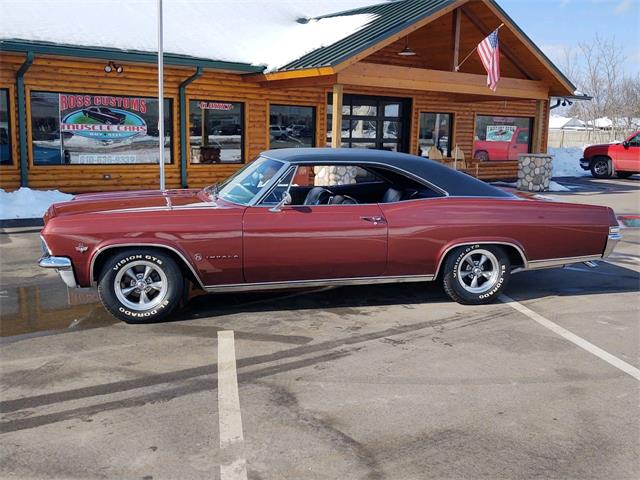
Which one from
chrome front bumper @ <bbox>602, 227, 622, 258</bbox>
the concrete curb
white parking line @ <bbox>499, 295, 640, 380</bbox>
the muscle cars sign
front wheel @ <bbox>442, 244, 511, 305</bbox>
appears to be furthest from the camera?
the muscle cars sign

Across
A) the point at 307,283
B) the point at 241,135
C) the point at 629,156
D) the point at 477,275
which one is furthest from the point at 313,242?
the point at 629,156

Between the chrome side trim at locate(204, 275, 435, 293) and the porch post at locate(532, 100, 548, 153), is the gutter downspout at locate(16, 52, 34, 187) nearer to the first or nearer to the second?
the chrome side trim at locate(204, 275, 435, 293)

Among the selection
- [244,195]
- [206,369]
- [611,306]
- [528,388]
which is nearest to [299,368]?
[206,369]

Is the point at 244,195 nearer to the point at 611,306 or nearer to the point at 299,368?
the point at 299,368

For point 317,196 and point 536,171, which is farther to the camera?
point 536,171

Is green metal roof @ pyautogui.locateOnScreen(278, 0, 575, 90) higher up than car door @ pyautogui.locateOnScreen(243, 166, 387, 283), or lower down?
higher up

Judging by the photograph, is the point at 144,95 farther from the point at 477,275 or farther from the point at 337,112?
the point at 477,275

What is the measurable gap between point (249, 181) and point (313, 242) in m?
0.95

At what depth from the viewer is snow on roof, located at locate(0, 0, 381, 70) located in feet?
41.7

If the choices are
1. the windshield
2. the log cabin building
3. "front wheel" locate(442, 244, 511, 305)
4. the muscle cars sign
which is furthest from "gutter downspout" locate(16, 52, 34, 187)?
"front wheel" locate(442, 244, 511, 305)

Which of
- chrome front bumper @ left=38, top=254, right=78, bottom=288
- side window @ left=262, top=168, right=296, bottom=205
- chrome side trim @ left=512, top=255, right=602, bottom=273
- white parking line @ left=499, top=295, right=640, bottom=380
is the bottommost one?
white parking line @ left=499, top=295, right=640, bottom=380

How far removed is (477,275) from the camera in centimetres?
612

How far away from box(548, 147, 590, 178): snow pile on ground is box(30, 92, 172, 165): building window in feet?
52.2

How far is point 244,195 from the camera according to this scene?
574cm
